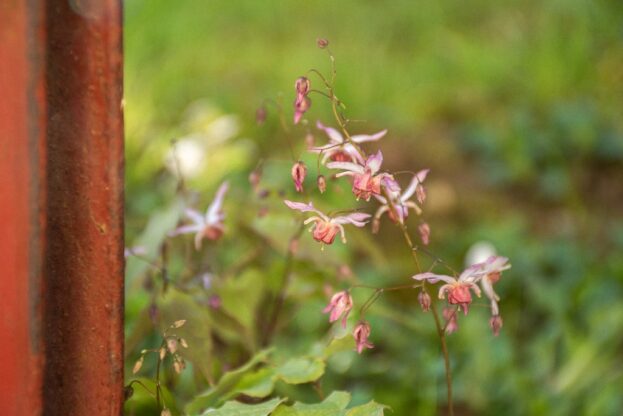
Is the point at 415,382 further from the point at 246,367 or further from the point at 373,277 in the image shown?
the point at 246,367

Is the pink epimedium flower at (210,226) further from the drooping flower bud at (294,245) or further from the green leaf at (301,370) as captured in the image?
the green leaf at (301,370)

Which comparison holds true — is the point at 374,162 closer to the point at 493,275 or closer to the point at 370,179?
the point at 370,179

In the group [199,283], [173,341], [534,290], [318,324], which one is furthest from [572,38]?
[173,341]

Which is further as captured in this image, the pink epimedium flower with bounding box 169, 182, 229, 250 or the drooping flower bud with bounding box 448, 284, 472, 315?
the pink epimedium flower with bounding box 169, 182, 229, 250

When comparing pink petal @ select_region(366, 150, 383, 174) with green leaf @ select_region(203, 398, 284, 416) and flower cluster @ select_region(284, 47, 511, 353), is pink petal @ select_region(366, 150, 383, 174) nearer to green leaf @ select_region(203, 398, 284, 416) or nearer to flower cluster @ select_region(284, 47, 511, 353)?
flower cluster @ select_region(284, 47, 511, 353)

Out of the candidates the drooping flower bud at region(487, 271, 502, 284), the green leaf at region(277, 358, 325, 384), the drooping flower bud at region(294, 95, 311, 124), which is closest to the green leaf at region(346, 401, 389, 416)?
the green leaf at region(277, 358, 325, 384)

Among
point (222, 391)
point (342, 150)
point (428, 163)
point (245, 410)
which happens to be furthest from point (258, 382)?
point (428, 163)

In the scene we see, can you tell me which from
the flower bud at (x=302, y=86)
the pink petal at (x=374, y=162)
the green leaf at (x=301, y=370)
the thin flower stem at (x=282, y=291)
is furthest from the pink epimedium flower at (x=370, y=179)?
the thin flower stem at (x=282, y=291)

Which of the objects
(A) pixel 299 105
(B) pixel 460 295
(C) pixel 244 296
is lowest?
(C) pixel 244 296
